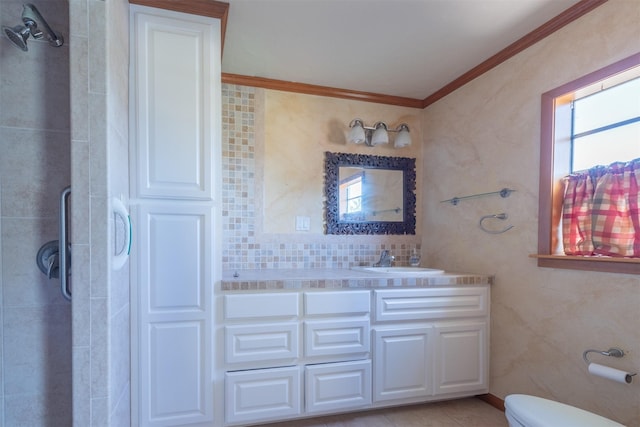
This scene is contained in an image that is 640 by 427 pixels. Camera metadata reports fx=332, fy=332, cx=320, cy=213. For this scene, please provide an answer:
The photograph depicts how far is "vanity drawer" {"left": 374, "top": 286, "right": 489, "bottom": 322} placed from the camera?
1.99 meters

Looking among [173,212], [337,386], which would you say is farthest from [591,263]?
[173,212]

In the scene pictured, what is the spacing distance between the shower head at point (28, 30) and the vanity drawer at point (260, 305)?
132 cm

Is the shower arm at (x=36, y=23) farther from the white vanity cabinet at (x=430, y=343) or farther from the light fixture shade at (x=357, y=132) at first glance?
the white vanity cabinet at (x=430, y=343)

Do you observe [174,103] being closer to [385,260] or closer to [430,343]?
[385,260]

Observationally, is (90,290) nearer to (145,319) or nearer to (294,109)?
(145,319)

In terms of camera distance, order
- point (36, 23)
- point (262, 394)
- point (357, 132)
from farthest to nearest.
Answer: point (357, 132)
point (262, 394)
point (36, 23)

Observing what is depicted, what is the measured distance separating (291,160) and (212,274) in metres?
1.14

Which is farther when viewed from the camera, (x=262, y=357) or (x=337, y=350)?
(x=337, y=350)

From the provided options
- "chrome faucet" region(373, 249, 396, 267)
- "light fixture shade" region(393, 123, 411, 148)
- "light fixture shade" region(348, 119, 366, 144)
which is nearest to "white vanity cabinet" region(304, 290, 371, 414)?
"chrome faucet" region(373, 249, 396, 267)

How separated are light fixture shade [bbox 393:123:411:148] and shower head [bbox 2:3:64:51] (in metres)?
2.14

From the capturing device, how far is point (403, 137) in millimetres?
2631

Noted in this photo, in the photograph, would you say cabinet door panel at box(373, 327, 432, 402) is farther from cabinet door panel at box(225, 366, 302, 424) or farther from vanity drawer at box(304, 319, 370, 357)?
cabinet door panel at box(225, 366, 302, 424)

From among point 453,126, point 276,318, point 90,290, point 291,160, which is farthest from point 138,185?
point 453,126

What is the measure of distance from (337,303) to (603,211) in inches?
54.9
